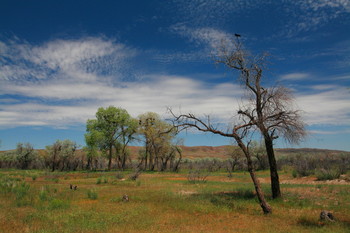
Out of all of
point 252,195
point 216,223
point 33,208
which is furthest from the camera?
point 252,195

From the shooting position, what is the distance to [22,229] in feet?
30.3

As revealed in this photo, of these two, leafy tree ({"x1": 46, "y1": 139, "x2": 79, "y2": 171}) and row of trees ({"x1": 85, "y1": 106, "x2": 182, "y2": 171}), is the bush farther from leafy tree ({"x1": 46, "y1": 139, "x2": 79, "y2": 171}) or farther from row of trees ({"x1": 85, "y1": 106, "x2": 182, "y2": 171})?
leafy tree ({"x1": 46, "y1": 139, "x2": 79, "y2": 171})

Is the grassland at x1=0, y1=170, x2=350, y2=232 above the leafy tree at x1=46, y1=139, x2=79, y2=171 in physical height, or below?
below

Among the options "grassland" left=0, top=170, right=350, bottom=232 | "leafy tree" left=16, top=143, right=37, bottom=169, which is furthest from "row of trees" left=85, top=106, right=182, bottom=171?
"grassland" left=0, top=170, right=350, bottom=232

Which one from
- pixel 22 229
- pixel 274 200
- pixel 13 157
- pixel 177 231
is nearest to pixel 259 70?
pixel 274 200

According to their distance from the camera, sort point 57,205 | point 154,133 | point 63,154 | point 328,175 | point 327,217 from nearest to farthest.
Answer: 1. point 327,217
2. point 57,205
3. point 328,175
4. point 154,133
5. point 63,154

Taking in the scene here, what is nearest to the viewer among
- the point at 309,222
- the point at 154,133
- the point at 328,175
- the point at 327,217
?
the point at 309,222

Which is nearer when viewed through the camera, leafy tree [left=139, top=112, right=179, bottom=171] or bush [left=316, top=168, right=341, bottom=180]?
bush [left=316, top=168, right=341, bottom=180]

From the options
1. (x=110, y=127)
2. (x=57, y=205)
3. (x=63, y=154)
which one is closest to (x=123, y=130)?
(x=110, y=127)

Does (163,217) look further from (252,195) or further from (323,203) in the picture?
(323,203)

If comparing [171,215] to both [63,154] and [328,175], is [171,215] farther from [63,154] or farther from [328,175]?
[63,154]

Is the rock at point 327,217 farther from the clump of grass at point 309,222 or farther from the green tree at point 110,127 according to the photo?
the green tree at point 110,127

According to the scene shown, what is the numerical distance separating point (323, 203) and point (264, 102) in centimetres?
692

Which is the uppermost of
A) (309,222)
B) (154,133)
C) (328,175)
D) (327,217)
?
(154,133)
